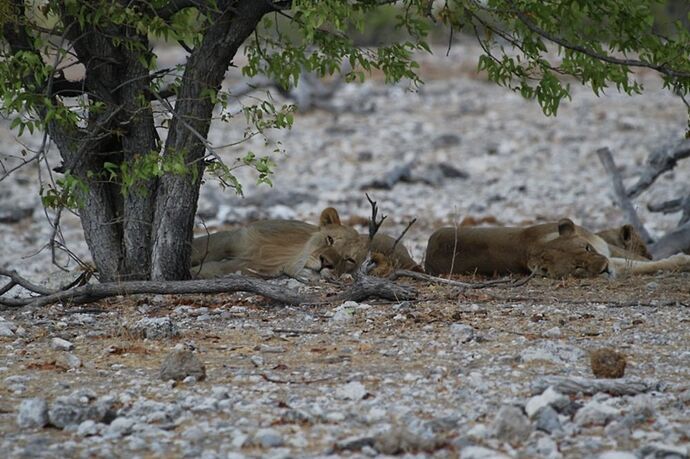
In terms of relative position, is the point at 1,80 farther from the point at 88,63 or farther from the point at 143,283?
the point at 143,283

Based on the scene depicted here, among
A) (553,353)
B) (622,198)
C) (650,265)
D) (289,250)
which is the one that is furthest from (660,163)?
(553,353)

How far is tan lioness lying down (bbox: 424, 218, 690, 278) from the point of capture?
962 centimetres

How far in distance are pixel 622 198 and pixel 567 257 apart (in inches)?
101

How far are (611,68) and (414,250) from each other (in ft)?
17.1

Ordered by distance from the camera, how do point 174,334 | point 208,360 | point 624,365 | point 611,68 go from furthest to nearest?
point 611,68
point 174,334
point 208,360
point 624,365

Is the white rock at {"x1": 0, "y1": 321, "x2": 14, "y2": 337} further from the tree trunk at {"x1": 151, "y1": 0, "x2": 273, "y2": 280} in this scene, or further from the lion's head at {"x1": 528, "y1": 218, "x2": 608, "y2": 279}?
the lion's head at {"x1": 528, "y1": 218, "x2": 608, "y2": 279}

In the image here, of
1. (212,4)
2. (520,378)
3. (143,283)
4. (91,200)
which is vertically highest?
(212,4)

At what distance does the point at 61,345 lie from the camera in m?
6.70

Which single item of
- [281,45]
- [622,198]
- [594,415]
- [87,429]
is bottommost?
[594,415]

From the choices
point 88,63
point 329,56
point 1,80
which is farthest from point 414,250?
point 1,80

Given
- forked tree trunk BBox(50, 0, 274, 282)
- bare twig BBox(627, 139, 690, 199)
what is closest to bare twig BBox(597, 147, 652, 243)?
bare twig BBox(627, 139, 690, 199)

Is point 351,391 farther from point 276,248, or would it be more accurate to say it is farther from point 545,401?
point 276,248

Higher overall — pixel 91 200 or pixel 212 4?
pixel 212 4

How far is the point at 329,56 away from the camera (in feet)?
28.0
